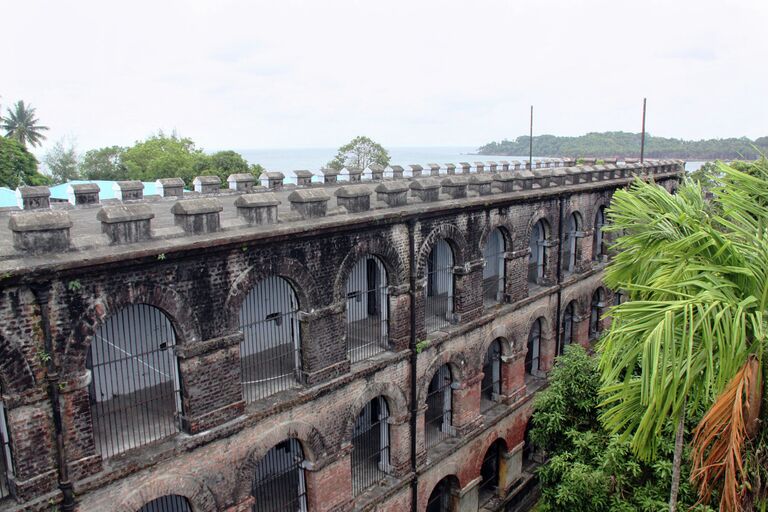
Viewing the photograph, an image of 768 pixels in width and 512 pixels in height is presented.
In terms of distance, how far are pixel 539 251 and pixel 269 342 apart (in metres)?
11.5

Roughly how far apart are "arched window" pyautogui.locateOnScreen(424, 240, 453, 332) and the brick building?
0.10 metres

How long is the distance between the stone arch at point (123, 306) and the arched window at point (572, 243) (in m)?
17.3

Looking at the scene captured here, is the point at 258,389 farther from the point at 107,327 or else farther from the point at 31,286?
the point at 31,286

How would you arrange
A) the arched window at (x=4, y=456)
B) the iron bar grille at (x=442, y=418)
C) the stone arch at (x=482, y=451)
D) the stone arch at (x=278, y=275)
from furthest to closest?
1. the stone arch at (x=482, y=451)
2. the iron bar grille at (x=442, y=418)
3. the stone arch at (x=278, y=275)
4. the arched window at (x=4, y=456)

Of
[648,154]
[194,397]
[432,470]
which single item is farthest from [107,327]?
[648,154]

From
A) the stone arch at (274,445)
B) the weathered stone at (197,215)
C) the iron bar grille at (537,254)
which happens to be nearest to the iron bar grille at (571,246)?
the iron bar grille at (537,254)

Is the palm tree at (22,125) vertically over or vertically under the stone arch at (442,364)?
over

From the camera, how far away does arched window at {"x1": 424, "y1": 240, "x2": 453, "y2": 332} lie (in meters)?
18.7

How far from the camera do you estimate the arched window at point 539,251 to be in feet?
76.1

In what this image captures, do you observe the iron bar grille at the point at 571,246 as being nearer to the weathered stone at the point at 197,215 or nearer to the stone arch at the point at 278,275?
the stone arch at the point at 278,275

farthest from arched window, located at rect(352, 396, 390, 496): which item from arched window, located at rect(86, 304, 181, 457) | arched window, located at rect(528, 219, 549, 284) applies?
arched window, located at rect(528, 219, 549, 284)

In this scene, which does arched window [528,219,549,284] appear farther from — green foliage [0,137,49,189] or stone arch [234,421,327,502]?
green foliage [0,137,49,189]

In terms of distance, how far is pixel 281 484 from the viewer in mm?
16375

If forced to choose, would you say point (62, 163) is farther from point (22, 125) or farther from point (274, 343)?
point (274, 343)
